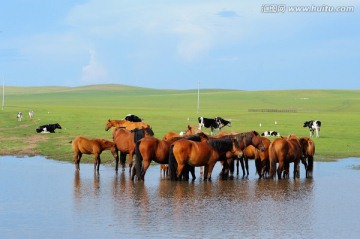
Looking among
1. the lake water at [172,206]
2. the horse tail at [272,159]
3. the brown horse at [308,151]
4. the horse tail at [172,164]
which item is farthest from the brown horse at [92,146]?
the brown horse at [308,151]

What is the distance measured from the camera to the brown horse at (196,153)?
60.5 feet

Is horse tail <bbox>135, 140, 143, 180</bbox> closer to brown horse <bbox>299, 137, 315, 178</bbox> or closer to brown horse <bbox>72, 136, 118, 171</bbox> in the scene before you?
brown horse <bbox>72, 136, 118, 171</bbox>

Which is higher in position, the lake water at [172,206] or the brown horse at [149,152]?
the brown horse at [149,152]

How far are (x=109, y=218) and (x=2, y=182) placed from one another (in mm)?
6731

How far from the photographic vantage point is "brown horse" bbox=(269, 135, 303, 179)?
64.3ft

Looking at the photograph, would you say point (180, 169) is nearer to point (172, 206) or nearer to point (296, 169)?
point (296, 169)

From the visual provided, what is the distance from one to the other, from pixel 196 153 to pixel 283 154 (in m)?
2.78

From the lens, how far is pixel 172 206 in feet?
46.9

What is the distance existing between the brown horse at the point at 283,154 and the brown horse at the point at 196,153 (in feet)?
4.42

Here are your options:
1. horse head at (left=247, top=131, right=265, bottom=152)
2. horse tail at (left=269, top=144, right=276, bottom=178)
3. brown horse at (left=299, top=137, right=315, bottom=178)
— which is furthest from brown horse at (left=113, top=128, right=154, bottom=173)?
brown horse at (left=299, top=137, right=315, bottom=178)

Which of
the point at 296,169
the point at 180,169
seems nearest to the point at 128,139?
the point at 180,169

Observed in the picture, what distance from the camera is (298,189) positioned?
1753 centimetres

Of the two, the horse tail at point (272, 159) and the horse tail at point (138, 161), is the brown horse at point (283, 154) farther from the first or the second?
the horse tail at point (138, 161)

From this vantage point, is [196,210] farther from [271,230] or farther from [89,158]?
[89,158]
